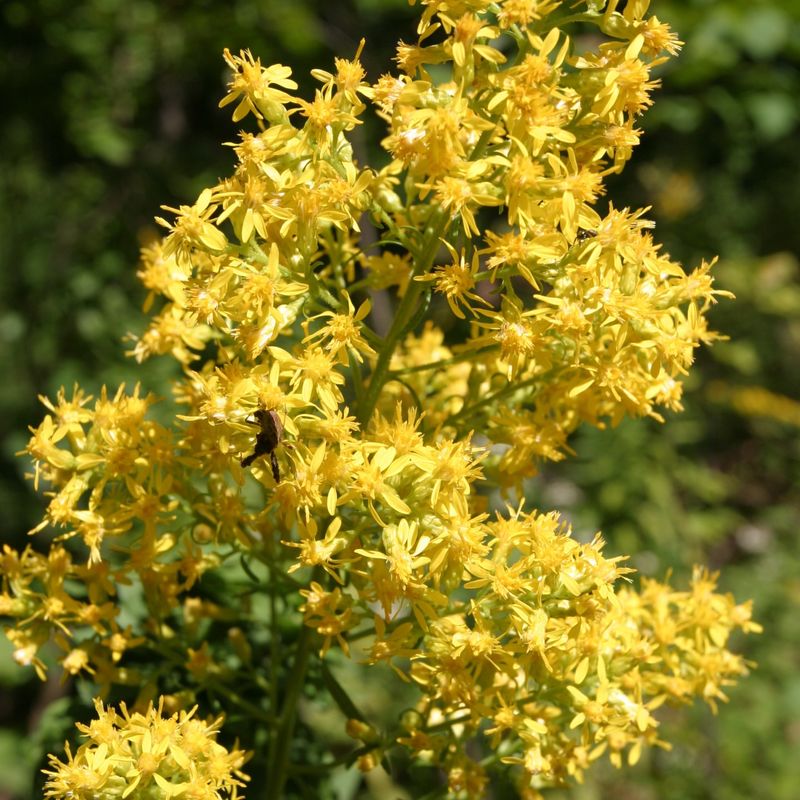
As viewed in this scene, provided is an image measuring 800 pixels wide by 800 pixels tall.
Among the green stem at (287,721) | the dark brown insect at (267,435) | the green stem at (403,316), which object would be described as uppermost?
the green stem at (403,316)

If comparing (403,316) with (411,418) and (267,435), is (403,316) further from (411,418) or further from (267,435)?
(267,435)

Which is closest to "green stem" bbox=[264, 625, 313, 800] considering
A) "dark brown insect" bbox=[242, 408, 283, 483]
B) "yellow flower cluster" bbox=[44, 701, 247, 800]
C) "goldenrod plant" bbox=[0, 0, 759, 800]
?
"goldenrod plant" bbox=[0, 0, 759, 800]

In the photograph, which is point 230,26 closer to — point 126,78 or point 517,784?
point 126,78

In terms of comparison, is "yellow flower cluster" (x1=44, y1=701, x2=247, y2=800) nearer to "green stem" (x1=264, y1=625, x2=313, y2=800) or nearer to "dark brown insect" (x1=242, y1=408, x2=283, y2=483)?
"green stem" (x1=264, y1=625, x2=313, y2=800)

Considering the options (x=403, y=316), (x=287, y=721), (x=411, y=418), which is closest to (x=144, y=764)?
(x=287, y=721)

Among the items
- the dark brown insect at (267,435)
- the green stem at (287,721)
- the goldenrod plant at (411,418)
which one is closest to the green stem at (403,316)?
the goldenrod plant at (411,418)

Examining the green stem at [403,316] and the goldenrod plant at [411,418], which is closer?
the goldenrod plant at [411,418]

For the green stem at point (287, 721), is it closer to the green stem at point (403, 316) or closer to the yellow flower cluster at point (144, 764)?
the yellow flower cluster at point (144, 764)

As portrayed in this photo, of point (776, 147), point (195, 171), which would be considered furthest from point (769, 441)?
point (195, 171)
